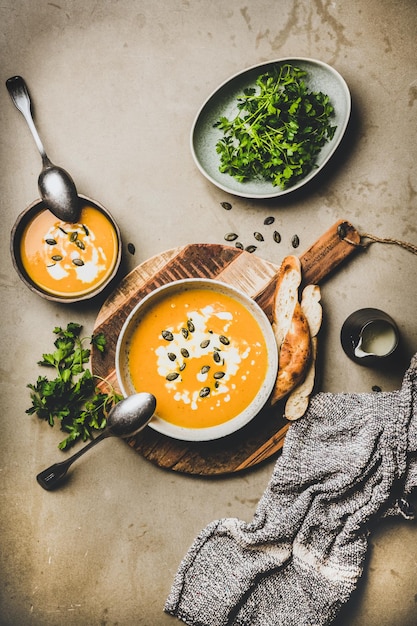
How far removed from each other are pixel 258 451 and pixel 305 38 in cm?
186

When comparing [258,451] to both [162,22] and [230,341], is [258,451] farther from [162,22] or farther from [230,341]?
[162,22]

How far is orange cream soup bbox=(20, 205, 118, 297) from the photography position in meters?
1.91

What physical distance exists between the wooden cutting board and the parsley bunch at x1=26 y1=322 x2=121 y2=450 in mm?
52

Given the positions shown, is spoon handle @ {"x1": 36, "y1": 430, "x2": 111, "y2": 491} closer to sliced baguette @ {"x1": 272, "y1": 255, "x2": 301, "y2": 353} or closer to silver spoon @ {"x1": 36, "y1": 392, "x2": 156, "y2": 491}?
silver spoon @ {"x1": 36, "y1": 392, "x2": 156, "y2": 491}

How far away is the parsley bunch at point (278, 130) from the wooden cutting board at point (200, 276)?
37 centimetres

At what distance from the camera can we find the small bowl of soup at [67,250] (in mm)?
1909

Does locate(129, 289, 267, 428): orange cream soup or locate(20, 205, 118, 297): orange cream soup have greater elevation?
locate(20, 205, 118, 297): orange cream soup

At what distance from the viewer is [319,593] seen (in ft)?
6.19

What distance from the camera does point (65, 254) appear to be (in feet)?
6.28

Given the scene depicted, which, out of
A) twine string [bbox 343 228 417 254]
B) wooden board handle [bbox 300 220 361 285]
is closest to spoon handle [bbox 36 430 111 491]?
wooden board handle [bbox 300 220 361 285]

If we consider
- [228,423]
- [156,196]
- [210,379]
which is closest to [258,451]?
[228,423]

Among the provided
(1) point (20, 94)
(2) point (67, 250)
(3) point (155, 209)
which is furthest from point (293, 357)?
(1) point (20, 94)

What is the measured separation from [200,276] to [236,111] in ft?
2.47

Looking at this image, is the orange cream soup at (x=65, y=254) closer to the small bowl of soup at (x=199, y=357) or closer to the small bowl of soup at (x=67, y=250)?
the small bowl of soup at (x=67, y=250)
